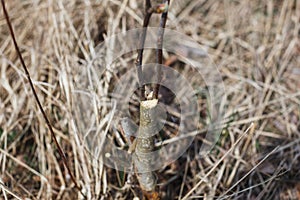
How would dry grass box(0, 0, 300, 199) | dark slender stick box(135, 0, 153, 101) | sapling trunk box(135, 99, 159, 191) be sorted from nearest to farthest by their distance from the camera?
dark slender stick box(135, 0, 153, 101) < sapling trunk box(135, 99, 159, 191) < dry grass box(0, 0, 300, 199)

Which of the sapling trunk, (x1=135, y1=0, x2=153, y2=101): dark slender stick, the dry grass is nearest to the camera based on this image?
(x1=135, y1=0, x2=153, y2=101): dark slender stick

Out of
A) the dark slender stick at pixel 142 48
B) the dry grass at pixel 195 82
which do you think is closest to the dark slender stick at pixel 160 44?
the dark slender stick at pixel 142 48

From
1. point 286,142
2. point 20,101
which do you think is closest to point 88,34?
point 20,101

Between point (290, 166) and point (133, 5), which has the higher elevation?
point (133, 5)

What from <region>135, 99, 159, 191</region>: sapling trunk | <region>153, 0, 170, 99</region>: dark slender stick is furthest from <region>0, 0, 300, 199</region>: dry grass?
<region>153, 0, 170, 99</region>: dark slender stick

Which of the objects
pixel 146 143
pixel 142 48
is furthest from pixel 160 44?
→ pixel 146 143

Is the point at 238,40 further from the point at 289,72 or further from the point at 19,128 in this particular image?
the point at 19,128

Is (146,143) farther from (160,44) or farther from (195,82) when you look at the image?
(195,82)

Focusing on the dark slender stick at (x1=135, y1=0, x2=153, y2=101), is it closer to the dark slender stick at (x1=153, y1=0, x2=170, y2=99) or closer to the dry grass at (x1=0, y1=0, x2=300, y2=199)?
the dark slender stick at (x1=153, y1=0, x2=170, y2=99)
